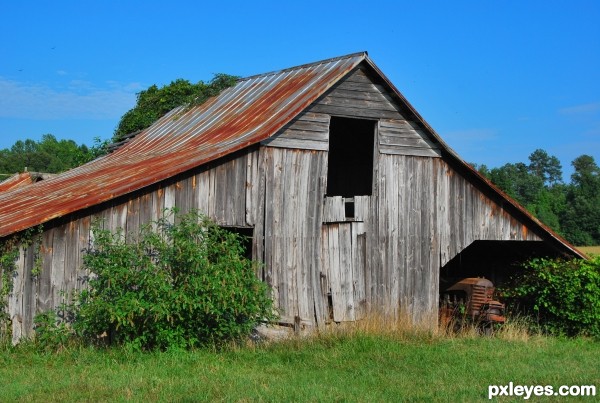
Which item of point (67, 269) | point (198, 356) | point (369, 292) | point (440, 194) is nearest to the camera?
point (198, 356)

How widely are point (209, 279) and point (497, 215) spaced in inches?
280

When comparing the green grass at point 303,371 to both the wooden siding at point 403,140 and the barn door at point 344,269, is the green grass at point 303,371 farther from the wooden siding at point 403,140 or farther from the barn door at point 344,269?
the wooden siding at point 403,140

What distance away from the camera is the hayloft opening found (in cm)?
1925

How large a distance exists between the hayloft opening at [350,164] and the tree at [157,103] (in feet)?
11.8

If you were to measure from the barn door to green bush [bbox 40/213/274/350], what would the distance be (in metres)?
2.09

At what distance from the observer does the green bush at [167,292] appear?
1147 centimetres

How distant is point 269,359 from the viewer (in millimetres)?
11516

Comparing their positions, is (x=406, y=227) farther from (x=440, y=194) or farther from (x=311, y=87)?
(x=311, y=87)

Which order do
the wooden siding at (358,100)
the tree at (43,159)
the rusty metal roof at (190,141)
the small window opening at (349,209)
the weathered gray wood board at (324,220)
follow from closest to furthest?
the weathered gray wood board at (324,220) < the rusty metal roof at (190,141) < the wooden siding at (358,100) < the small window opening at (349,209) < the tree at (43,159)

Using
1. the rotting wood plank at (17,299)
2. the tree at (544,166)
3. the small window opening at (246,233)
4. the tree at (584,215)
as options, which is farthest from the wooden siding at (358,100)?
the tree at (544,166)

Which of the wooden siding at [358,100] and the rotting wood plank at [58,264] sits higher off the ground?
the wooden siding at [358,100]

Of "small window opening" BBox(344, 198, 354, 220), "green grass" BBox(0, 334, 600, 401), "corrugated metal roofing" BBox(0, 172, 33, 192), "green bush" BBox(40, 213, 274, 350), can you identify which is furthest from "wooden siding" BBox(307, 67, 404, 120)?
"corrugated metal roofing" BBox(0, 172, 33, 192)

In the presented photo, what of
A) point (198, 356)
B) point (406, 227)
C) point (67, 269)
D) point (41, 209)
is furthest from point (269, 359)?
point (406, 227)

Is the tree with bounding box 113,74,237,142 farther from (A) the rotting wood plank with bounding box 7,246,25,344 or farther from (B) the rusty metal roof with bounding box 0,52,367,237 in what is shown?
(A) the rotting wood plank with bounding box 7,246,25,344
